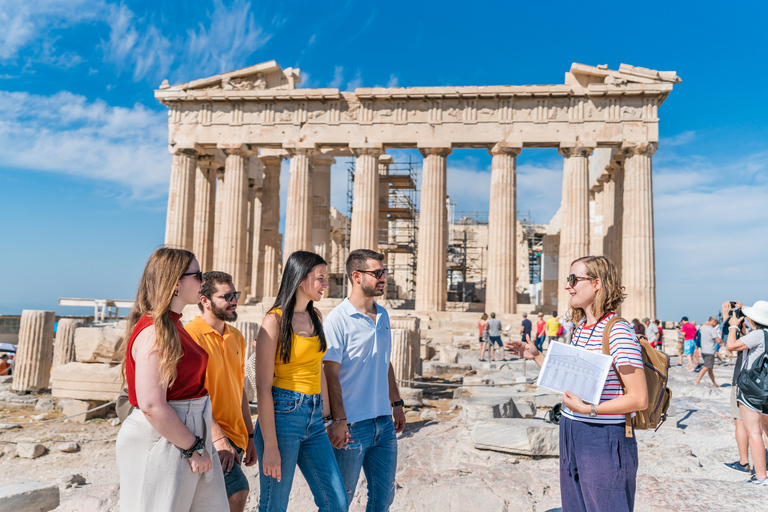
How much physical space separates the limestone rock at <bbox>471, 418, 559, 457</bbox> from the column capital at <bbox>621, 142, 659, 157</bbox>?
822 inches

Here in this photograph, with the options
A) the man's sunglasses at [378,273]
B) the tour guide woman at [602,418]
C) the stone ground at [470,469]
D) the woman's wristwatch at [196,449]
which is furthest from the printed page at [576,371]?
the stone ground at [470,469]

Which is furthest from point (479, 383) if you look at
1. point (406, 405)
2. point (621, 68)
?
point (621, 68)

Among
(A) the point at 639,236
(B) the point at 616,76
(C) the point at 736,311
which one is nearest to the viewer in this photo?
(C) the point at 736,311

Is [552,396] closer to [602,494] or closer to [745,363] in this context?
[745,363]

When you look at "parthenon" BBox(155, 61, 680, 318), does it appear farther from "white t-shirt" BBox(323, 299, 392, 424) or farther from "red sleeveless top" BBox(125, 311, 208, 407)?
"red sleeveless top" BBox(125, 311, 208, 407)

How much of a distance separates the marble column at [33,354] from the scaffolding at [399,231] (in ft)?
71.0

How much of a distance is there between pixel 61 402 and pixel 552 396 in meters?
8.47

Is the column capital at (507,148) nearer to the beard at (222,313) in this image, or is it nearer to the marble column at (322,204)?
the marble column at (322,204)

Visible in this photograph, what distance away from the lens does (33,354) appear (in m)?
11.7

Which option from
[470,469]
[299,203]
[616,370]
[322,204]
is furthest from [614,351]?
[322,204]

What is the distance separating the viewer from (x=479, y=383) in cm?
1220

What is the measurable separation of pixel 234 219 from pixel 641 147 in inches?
722

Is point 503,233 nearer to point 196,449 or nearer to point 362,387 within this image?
point 362,387

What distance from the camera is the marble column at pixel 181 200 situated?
26.8m
